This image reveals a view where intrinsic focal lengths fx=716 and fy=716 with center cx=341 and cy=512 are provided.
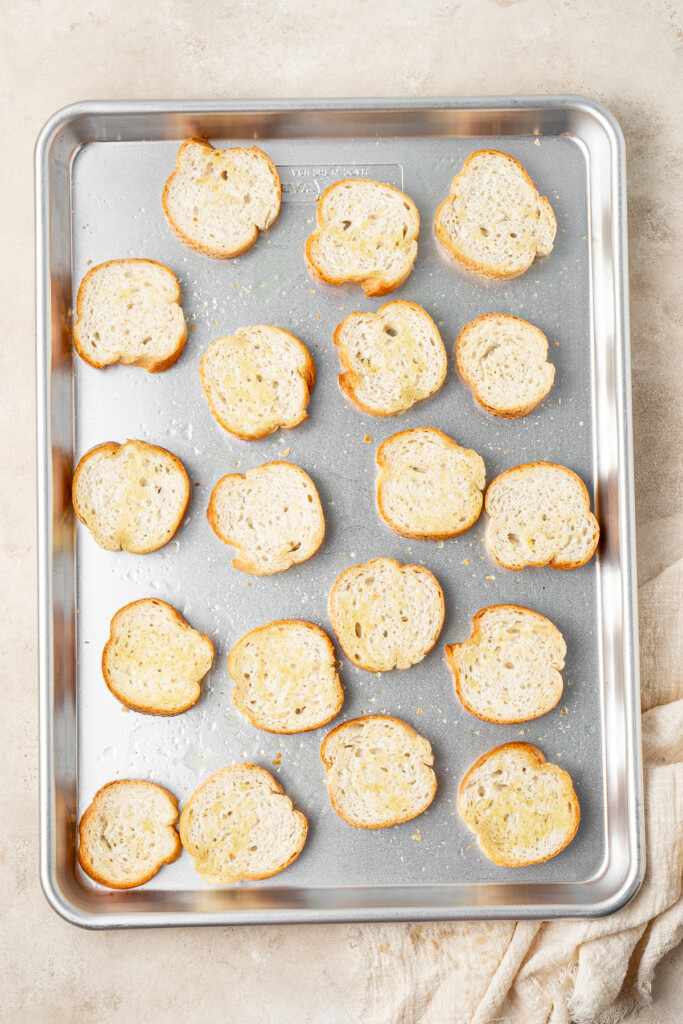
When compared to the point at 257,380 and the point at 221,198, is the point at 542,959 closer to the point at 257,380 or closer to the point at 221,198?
the point at 257,380

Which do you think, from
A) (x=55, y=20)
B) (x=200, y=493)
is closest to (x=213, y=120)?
(x=55, y=20)

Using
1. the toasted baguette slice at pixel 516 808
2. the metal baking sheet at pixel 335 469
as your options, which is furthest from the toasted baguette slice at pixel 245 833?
the toasted baguette slice at pixel 516 808

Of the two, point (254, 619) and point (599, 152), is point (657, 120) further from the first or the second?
point (254, 619)

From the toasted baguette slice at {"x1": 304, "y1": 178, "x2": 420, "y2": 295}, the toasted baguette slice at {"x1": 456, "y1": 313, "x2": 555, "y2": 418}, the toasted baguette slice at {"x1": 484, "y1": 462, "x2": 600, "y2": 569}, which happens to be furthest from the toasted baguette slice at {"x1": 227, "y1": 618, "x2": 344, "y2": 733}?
the toasted baguette slice at {"x1": 304, "y1": 178, "x2": 420, "y2": 295}

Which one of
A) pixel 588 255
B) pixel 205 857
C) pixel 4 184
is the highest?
pixel 4 184

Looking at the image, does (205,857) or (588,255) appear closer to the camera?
(205,857)

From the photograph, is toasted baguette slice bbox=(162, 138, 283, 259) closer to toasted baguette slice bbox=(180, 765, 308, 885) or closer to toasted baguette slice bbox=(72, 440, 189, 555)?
toasted baguette slice bbox=(72, 440, 189, 555)
